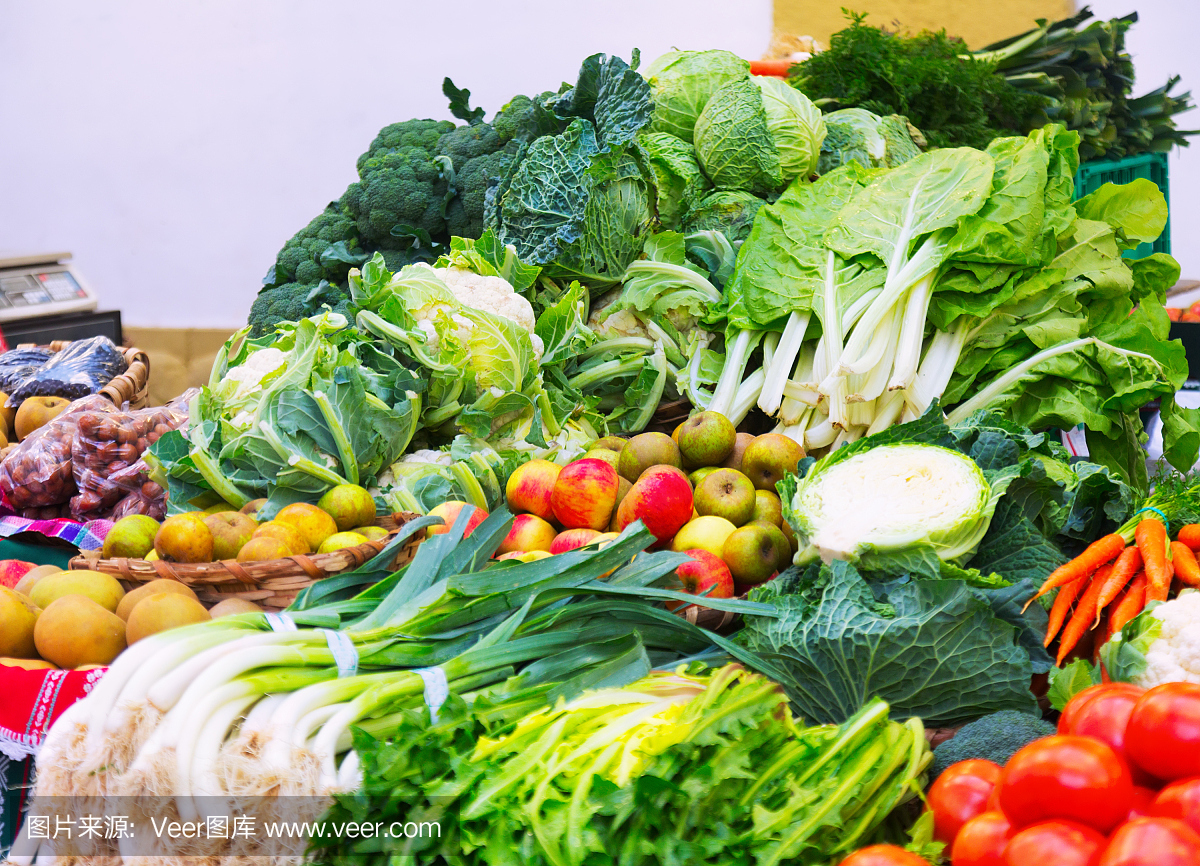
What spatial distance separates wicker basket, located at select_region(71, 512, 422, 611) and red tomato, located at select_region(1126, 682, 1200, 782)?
1.27 metres

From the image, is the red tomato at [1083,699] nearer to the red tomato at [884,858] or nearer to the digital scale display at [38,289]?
the red tomato at [884,858]

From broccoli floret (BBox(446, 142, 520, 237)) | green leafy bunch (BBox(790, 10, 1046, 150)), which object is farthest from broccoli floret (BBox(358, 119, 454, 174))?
green leafy bunch (BBox(790, 10, 1046, 150))

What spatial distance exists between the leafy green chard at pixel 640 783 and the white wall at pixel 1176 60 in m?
6.39

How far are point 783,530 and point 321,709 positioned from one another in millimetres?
1184

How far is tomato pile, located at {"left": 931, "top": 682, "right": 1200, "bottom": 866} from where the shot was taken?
32.5 inches

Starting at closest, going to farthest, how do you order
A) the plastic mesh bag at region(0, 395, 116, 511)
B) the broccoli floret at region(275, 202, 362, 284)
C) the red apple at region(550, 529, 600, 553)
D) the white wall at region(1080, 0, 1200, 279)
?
the red apple at region(550, 529, 600, 553)
the plastic mesh bag at region(0, 395, 116, 511)
the broccoli floret at region(275, 202, 362, 284)
the white wall at region(1080, 0, 1200, 279)

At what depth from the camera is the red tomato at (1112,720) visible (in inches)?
38.8

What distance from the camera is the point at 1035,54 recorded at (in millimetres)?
4805

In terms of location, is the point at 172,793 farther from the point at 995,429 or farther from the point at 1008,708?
the point at 995,429

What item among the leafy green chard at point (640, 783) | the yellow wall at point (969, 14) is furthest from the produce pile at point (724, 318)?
the yellow wall at point (969, 14)

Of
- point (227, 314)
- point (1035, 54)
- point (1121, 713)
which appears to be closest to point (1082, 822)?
point (1121, 713)

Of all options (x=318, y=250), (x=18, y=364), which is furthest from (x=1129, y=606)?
(x=18, y=364)

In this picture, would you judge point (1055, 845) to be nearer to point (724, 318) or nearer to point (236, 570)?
point (236, 570)

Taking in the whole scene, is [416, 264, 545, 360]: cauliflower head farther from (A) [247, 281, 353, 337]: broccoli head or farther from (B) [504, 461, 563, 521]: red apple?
(A) [247, 281, 353, 337]: broccoli head
